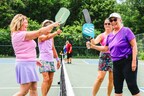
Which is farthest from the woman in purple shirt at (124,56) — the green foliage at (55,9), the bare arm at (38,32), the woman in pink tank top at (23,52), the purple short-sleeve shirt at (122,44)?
the green foliage at (55,9)

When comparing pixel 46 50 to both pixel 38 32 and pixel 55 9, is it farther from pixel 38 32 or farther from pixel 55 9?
pixel 55 9

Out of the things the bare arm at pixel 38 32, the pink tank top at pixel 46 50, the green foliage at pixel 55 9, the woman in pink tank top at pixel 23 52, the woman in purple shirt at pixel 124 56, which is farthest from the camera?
the green foliage at pixel 55 9

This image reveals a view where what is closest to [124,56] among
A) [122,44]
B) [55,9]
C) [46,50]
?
[122,44]

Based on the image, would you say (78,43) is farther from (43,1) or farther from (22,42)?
(22,42)

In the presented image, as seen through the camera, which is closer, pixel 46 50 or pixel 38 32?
pixel 38 32

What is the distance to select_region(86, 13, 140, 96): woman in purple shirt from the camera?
7004 mm

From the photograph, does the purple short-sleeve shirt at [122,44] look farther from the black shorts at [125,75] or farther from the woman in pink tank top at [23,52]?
the woman in pink tank top at [23,52]

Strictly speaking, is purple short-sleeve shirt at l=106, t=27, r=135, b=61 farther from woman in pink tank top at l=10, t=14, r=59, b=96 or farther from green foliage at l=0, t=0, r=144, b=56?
green foliage at l=0, t=0, r=144, b=56

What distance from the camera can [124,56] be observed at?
7098 millimetres

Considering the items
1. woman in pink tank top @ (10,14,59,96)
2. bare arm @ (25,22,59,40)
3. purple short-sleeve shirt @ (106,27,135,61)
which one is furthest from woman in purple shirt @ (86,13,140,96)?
woman in pink tank top @ (10,14,59,96)

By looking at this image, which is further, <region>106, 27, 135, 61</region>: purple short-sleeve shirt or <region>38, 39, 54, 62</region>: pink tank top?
<region>38, 39, 54, 62</region>: pink tank top

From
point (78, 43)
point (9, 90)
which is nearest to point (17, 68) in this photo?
point (9, 90)

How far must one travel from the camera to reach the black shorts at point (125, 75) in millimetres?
7005

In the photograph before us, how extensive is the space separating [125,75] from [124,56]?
1.07 ft
